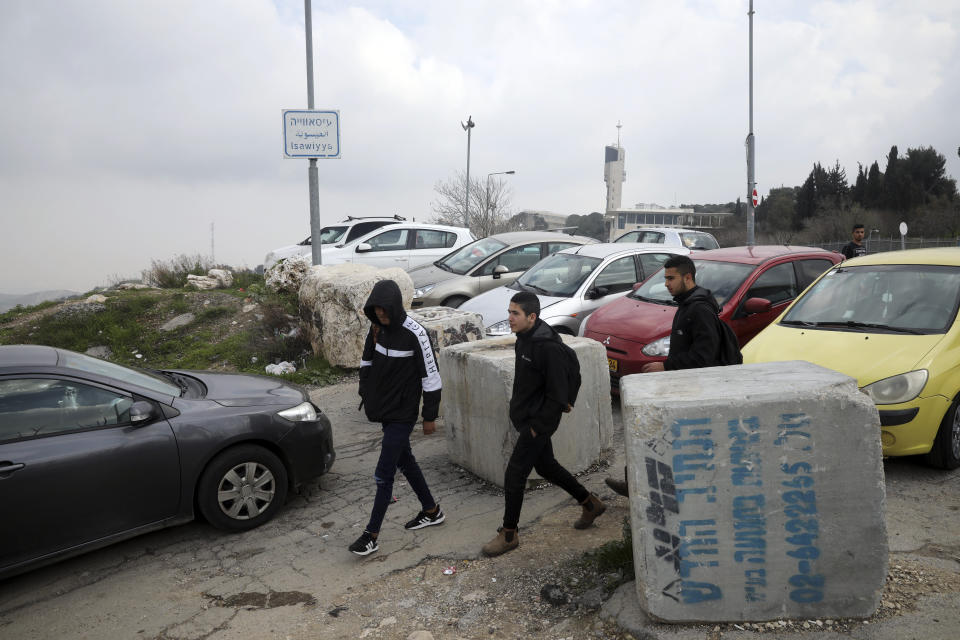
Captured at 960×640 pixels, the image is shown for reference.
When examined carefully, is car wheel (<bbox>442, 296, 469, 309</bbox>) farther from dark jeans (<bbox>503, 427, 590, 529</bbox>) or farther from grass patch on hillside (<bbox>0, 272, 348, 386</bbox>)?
dark jeans (<bbox>503, 427, 590, 529</bbox>)

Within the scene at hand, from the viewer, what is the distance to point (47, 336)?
1103 centimetres

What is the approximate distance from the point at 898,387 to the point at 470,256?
25.8 feet

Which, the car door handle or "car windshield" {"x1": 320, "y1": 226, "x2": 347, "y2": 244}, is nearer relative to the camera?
the car door handle

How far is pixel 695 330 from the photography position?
4121mm

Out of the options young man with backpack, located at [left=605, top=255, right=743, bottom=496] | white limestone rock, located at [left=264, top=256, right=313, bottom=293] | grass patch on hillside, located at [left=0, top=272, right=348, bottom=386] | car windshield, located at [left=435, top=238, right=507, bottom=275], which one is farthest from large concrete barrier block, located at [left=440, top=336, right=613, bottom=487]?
white limestone rock, located at [left=264, top=256, right=313, bottom=293]

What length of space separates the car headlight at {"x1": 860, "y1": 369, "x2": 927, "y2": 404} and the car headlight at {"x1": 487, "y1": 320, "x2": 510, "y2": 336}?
403 centimetres

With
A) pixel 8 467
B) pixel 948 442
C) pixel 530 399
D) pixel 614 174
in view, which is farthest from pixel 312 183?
pixel 614 174

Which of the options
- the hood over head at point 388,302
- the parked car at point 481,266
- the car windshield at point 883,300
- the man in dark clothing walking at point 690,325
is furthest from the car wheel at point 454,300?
the man in dark clothing walking at point 690,325

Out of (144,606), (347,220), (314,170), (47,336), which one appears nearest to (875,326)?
(144,606)

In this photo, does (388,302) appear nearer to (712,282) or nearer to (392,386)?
(392,386)

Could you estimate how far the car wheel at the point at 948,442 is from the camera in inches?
179

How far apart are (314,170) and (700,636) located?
10346mm

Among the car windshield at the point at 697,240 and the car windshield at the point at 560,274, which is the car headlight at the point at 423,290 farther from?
the car windshield at the point at 697,240

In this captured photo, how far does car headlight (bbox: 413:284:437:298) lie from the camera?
10.4m
